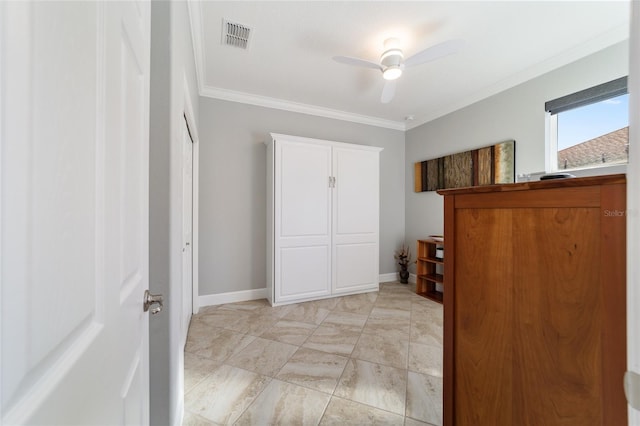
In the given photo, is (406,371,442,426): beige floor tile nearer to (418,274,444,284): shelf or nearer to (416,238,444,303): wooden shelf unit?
(418,274,444,284): shelf

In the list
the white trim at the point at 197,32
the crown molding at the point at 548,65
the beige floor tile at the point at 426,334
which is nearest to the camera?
the white trim at the point at 197,32

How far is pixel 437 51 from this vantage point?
6.61 feet

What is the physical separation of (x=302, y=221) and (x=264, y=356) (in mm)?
1597

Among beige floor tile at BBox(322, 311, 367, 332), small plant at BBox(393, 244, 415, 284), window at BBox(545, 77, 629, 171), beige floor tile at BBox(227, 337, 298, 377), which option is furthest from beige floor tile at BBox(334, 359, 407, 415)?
window at BBox(545, 77, 629, 171)

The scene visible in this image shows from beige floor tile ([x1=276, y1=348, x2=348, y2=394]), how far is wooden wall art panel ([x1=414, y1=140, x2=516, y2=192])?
8.75ft

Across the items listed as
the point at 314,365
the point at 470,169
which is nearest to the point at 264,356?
the point at 314,365

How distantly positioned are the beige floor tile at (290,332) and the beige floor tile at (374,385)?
57 centimetres

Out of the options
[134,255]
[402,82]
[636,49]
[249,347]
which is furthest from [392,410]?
[402,82]

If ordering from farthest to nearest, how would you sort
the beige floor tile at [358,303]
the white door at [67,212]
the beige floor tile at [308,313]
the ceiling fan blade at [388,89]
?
the beige floor tile at [358,303], the beige floor tile at [308,313], the ceiling fan blade at [388,89], the white door at [67,212]

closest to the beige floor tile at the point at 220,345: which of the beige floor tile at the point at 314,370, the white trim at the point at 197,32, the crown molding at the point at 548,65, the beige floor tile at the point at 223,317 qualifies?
the beige floor tile at the point at 223,317

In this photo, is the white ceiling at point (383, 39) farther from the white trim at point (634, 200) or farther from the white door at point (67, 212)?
the white trim at point (634, 200)

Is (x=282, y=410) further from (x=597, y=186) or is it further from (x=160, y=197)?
(x=597, y=186)

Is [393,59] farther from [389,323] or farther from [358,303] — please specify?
[358,303]

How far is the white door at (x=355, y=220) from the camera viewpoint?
11.4ft
